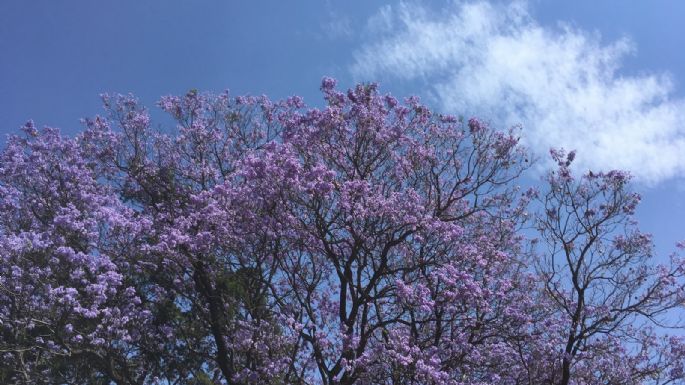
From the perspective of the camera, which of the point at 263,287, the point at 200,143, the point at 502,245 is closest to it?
the point at 263,287

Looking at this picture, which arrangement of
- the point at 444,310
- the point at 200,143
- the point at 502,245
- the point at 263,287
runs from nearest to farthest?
the point at 444,310 < the point at 263,287 < the point at 502,245 < the point at 200,143

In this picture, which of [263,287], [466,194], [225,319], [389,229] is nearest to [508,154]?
[466,194]

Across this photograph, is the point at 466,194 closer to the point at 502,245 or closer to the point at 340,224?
the point at 502,245

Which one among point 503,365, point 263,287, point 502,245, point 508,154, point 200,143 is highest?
point 200,143

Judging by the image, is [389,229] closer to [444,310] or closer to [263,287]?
[444,310]

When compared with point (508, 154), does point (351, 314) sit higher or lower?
lower

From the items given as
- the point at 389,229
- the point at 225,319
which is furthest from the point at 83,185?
the point at 389,229

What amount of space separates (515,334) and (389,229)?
319 cm

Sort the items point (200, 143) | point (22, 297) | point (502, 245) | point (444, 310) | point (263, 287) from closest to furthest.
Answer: point (22, 297) → point (444, 310) → point (263, 287) → point (502, 245) → point (200, 143)

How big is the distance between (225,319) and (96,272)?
2.51 meters

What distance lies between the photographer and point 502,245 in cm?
1473

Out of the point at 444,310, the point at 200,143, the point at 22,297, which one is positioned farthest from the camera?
the point at 200,143

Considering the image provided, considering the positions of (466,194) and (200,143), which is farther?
(200,143)

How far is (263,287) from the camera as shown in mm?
13789
